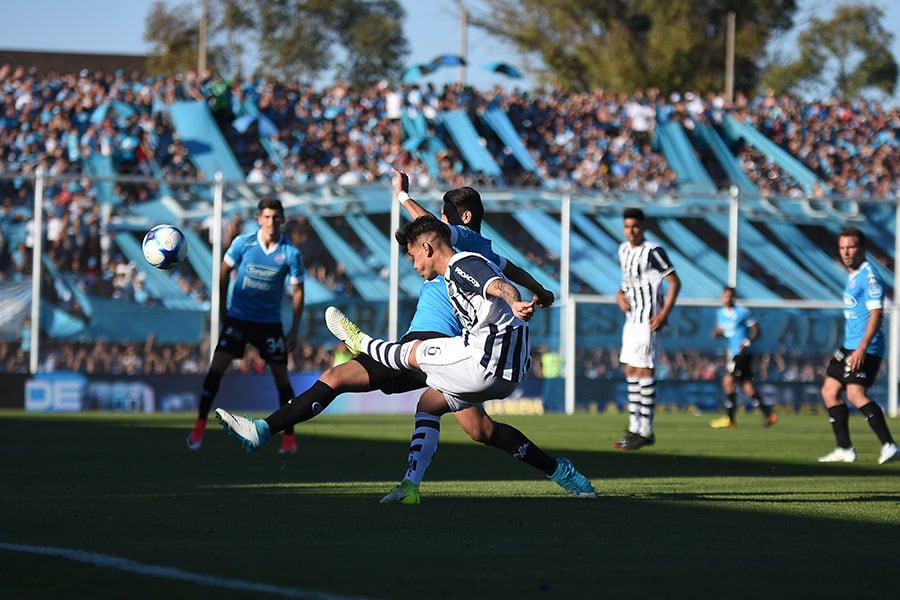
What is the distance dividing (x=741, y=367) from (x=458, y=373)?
49.4ft

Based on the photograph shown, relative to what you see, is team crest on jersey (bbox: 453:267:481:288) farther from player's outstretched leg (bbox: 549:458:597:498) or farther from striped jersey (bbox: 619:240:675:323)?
striped jersey (bbox: 619:240:675:323)

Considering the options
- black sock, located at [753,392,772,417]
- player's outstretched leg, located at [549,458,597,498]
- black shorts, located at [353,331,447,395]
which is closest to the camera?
black shorts, located at [353,331,447,395]

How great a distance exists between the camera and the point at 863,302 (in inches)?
509

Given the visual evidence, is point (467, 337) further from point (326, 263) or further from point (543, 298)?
point (326, 263)

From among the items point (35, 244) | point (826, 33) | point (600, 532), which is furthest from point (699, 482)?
point (826, 33)

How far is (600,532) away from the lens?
7.25 metres

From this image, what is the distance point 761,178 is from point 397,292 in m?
17.3

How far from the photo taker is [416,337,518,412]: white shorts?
26.1ft

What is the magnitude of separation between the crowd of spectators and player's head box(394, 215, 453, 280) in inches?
642

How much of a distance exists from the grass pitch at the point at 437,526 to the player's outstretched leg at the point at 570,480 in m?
0.11

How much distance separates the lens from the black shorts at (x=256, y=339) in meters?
13.2

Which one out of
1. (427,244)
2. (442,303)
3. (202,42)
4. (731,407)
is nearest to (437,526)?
(427,244)

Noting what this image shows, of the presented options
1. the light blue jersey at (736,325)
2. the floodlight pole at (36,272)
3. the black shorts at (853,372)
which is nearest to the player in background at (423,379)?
the black shorts at (853,372)

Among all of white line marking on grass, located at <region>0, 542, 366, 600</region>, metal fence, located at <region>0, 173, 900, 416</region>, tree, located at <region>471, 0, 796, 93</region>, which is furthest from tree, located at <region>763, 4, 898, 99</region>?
white line marking on grass, located at <region>0, 542, 366, 600</region>
